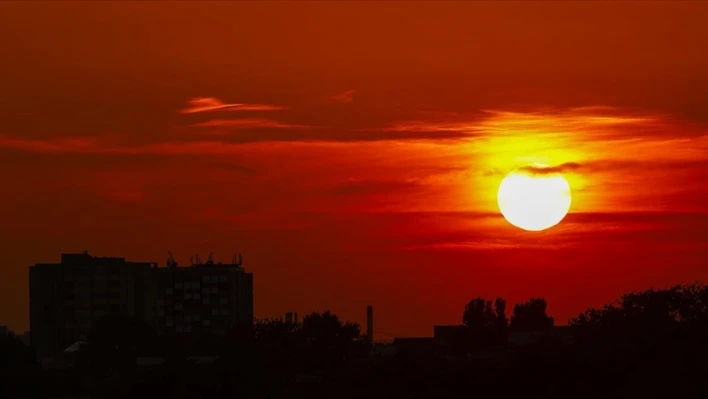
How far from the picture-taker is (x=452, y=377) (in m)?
52.6

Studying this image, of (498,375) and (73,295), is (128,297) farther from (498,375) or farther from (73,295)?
(498,375)

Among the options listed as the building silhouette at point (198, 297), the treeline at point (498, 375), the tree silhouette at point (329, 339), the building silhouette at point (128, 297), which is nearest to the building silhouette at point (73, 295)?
the building silhouette at point (128, 297)

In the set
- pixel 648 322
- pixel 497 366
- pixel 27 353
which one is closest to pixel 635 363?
pixel 497 366

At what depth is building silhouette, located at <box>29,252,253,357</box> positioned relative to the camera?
451 feet

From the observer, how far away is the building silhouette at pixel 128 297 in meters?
137

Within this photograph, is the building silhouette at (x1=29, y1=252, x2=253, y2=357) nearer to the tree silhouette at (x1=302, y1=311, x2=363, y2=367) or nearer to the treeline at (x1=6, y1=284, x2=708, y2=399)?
the tree silhouette at (x1=302, y1=311, x2=363, y2=367)

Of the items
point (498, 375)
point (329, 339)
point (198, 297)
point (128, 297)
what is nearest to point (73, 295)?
point (128, 297)

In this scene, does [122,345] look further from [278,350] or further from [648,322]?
[648,322]

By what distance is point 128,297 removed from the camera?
142 metres

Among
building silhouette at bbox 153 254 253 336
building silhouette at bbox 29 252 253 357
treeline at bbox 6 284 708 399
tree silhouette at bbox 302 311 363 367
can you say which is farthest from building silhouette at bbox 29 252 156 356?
treeline at bbox 6 284 708 399

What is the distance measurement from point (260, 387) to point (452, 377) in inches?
273

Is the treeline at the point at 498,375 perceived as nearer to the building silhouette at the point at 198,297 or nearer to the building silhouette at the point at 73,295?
the building silhouette at the point at 73,295

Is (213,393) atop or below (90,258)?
below

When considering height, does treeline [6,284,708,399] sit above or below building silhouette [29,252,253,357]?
below
